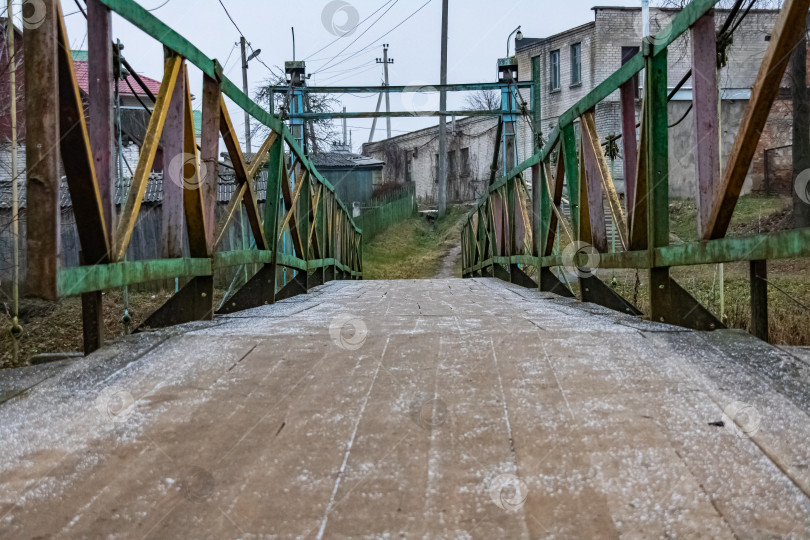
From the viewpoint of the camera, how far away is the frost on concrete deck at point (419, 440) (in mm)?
1176

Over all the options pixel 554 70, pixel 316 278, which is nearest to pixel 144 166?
pixel 316 278

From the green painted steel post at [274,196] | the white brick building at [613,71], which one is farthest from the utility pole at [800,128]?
the green painted steel post at [274,196]

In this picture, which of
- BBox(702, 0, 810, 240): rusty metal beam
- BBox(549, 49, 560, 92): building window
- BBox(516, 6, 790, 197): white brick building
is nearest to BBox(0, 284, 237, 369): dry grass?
BBox(702, 0, 810, 240): rusty metal beam

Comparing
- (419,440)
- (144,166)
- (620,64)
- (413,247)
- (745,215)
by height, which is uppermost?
(620,64)

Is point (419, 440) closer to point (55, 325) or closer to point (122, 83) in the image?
point (55, 325)

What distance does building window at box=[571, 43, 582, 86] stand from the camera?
25609mm

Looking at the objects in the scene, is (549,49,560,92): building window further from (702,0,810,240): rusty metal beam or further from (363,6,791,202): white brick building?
(702,0,810,240): rusty metal beam

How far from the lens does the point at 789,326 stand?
20.1 ft

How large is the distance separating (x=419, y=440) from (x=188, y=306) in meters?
1.83

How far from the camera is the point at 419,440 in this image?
1483 millimetres

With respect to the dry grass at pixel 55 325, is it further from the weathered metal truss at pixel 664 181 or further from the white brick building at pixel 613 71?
the white brick building at pixel 613 71

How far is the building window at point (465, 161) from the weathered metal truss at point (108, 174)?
95.0 ft

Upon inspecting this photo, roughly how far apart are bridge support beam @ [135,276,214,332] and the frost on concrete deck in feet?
1.94

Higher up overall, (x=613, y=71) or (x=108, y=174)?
(x=613, y=71)
